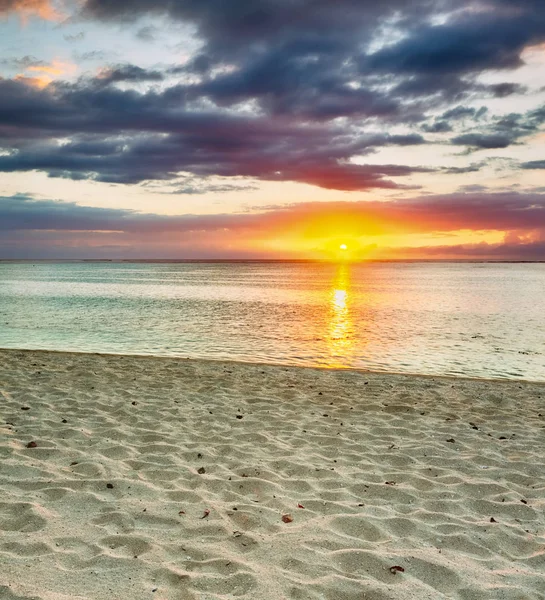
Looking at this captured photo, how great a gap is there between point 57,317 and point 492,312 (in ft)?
101

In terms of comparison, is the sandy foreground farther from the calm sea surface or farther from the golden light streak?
the golden light streak

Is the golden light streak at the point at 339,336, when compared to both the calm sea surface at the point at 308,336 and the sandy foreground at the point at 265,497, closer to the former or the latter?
the calm sea surface at the point at 308,336

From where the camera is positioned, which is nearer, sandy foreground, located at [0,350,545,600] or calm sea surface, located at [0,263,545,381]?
sandy foreground, located at [0,350,545,600]

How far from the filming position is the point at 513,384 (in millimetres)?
13281

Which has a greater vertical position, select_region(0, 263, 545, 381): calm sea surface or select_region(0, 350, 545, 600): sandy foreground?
select_region(0, 350, 545, 600): sandy foreground

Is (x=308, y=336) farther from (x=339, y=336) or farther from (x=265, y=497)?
(x=265, y=497)

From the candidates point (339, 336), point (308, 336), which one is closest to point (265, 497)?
point (308, 336)

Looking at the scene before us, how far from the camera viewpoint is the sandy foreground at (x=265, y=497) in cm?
424

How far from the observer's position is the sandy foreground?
13.9 ft

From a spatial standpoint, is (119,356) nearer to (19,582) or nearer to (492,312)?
(19,582)

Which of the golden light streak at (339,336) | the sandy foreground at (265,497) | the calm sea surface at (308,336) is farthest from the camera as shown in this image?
the golden light streak at (339,336)

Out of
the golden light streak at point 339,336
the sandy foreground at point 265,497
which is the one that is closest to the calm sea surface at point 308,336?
the golden light streak at point 339,336

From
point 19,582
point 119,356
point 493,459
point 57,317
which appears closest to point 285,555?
point 19,582

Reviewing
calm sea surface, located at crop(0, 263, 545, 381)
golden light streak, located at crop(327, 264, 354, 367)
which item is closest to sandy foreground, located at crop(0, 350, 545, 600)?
calm sea surface, located at crop(0, 263, 545, 381)
